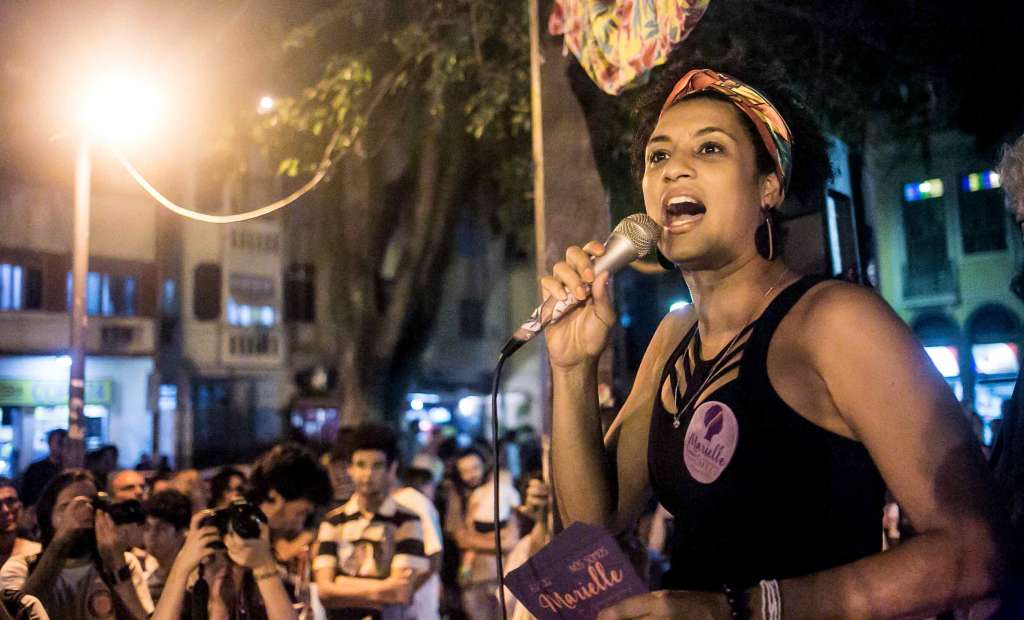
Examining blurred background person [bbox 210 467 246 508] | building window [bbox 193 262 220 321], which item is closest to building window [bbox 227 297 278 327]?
building window [bbox 193 262 220 321]

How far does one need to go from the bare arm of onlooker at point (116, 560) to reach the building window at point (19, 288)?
21.7 metres

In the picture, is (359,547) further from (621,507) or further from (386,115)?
(386,115)

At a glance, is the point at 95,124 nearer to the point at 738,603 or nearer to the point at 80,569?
the point at 80,569

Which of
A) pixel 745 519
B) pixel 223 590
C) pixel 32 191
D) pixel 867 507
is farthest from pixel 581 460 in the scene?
pixel 32 191

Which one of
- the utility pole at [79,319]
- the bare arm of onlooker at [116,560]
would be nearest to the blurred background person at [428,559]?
the bare arm of onlooker at [116,560]

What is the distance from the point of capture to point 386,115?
37.0 ft

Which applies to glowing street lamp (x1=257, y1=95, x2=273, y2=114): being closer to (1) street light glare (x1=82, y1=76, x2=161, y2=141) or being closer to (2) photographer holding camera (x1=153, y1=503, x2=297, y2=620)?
(1) street light glare (x1=82, y1=76, x2=161, y2=141)

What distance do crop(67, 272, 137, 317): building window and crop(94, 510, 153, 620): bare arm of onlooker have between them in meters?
23.1

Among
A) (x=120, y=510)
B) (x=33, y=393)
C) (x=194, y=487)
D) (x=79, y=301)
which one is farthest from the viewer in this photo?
(x=33, y=393)

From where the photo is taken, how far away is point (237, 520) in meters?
3.92

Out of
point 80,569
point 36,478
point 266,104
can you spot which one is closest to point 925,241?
point 266,104

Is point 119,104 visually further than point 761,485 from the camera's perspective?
Yes

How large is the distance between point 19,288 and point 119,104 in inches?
603

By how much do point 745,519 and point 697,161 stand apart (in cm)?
76
